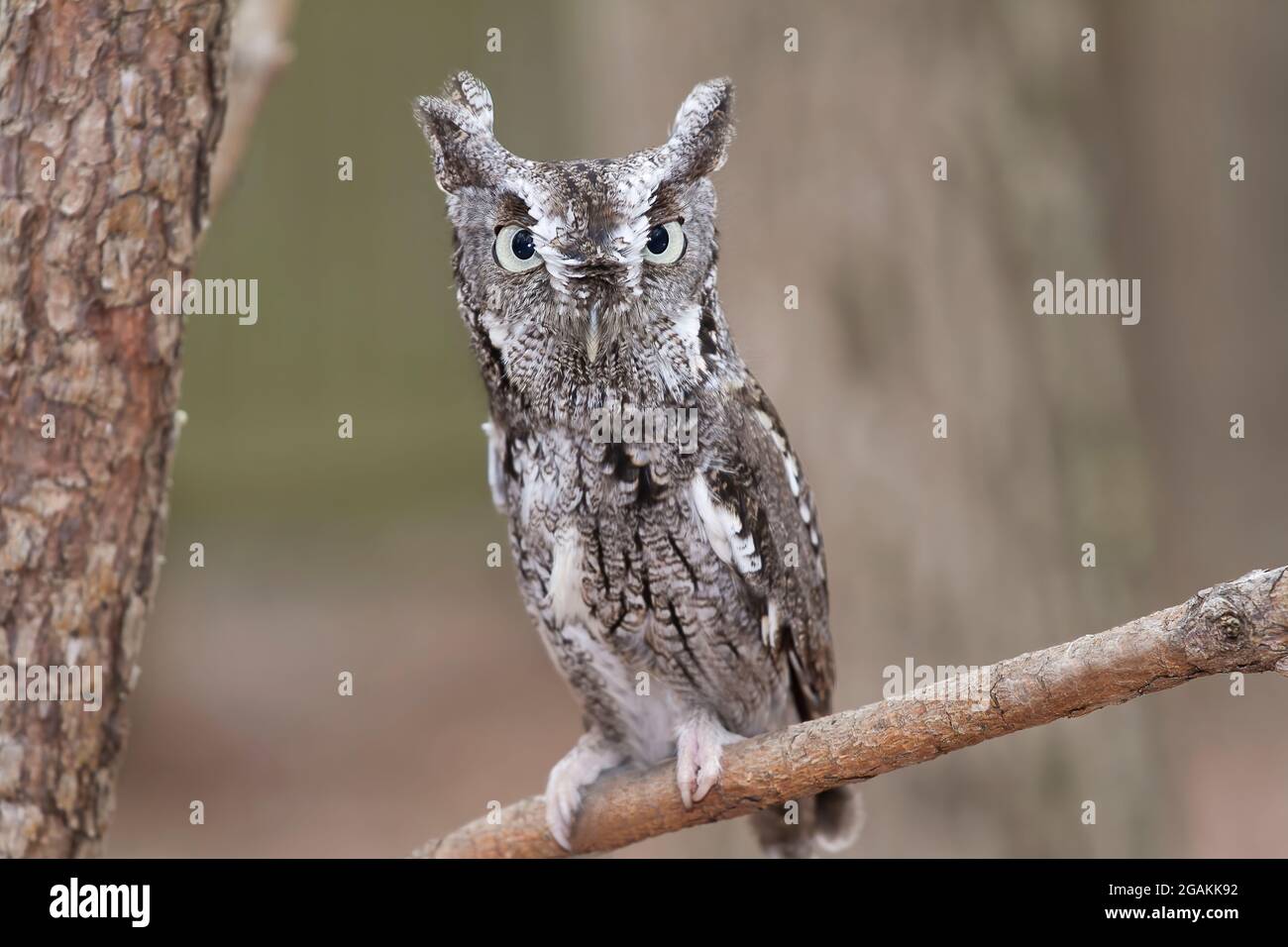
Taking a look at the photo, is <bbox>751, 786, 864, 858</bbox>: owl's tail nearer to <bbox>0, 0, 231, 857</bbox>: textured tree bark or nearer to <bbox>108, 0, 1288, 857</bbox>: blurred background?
<bbox>108, 0, 1288, 857</bbox>: blurred background

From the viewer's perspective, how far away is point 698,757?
3250mm

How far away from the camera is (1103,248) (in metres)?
5.50

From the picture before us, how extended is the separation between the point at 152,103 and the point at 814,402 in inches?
117

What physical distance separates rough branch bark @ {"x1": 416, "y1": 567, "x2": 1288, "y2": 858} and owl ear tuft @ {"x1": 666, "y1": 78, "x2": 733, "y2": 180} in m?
1.25

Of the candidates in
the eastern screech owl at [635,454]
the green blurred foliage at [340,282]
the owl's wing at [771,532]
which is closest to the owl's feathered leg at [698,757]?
the eastern screech owl at [635,454]

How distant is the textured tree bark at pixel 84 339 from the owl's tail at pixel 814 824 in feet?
6.28

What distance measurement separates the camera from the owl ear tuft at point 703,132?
111 inches

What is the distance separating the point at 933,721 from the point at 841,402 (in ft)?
8.94

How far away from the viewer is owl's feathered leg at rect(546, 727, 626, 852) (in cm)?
346

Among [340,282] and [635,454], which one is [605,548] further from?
[340,282]

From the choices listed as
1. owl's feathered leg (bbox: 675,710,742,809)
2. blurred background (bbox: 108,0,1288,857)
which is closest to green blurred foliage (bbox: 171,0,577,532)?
blurred background (bbox: 108,0,1288,857)

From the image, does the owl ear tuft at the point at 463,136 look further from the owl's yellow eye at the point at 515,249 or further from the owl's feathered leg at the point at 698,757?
the owl's feathered leg at the point at 698,757

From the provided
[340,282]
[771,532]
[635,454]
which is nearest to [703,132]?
[635,454]
